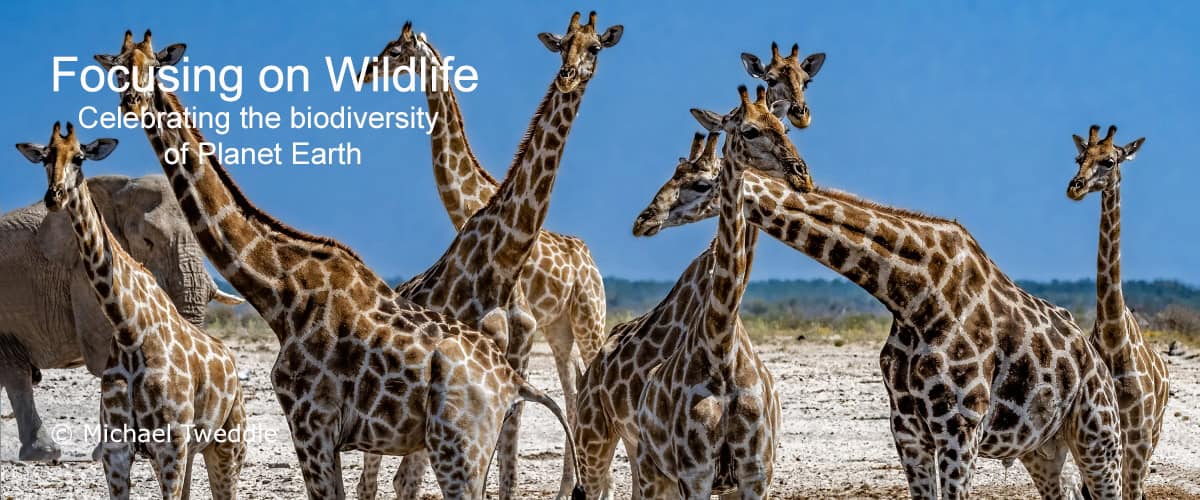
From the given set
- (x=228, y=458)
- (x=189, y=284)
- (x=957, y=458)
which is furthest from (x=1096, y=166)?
(x=189, y=284)

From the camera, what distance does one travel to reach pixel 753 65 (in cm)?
1306

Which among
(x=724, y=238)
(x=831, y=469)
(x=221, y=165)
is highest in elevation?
(x=221, y=165)

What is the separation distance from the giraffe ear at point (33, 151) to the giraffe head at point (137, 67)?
2.32 feet

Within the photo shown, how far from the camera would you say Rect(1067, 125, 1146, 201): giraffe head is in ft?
38.4

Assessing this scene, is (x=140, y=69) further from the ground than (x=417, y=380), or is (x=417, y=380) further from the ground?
(x=140, y=69)

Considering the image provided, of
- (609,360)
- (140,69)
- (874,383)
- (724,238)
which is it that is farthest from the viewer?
(874,383)

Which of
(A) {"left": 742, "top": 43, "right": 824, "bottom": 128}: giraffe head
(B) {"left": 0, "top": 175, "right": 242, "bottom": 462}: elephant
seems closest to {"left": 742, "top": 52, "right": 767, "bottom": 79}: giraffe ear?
(A) {"left": 742, "top": 43, "right": 824, "bottom": 128}: giraffe head

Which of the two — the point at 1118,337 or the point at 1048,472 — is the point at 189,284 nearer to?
the point at 1048,472

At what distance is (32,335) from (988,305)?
35.5ft

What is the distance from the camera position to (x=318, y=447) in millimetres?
10039

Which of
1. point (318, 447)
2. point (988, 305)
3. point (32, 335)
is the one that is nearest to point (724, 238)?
point (988, 305)

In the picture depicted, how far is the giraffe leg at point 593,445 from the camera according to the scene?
37.7 ft

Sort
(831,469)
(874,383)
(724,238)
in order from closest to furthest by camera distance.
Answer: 1. (724,238)
2. (831,469)
3. (874,383)

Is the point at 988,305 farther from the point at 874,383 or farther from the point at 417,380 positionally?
the point at 874,383
